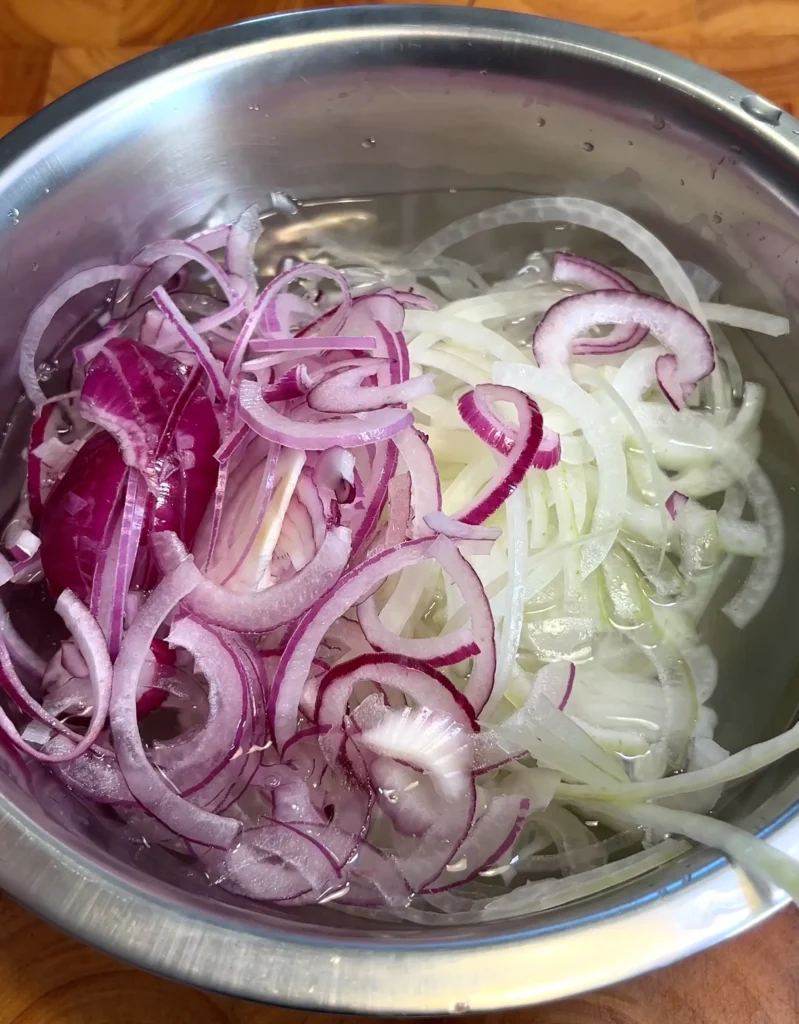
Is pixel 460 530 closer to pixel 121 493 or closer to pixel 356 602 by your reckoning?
pixel 356 602

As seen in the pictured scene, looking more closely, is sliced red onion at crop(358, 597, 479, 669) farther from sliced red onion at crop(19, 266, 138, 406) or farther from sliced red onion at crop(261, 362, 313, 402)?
sliced red onion at crop(19, 266, 138, 406)

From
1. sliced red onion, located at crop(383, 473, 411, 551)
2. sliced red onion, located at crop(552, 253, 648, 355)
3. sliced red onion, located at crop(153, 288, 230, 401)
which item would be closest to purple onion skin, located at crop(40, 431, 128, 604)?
sliced red onion, located at crop(153, 288, 230, 401)

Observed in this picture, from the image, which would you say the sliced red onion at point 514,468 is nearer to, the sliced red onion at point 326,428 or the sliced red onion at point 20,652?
the sliced red onion at point 326,428

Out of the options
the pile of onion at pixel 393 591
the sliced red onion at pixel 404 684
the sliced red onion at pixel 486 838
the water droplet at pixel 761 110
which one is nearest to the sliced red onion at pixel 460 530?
the pile of onion at pixel 393 591

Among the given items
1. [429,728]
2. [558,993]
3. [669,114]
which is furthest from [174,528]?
[669,114]

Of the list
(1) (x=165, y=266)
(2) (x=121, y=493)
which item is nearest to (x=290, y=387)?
(2) (x=121, y=493)
